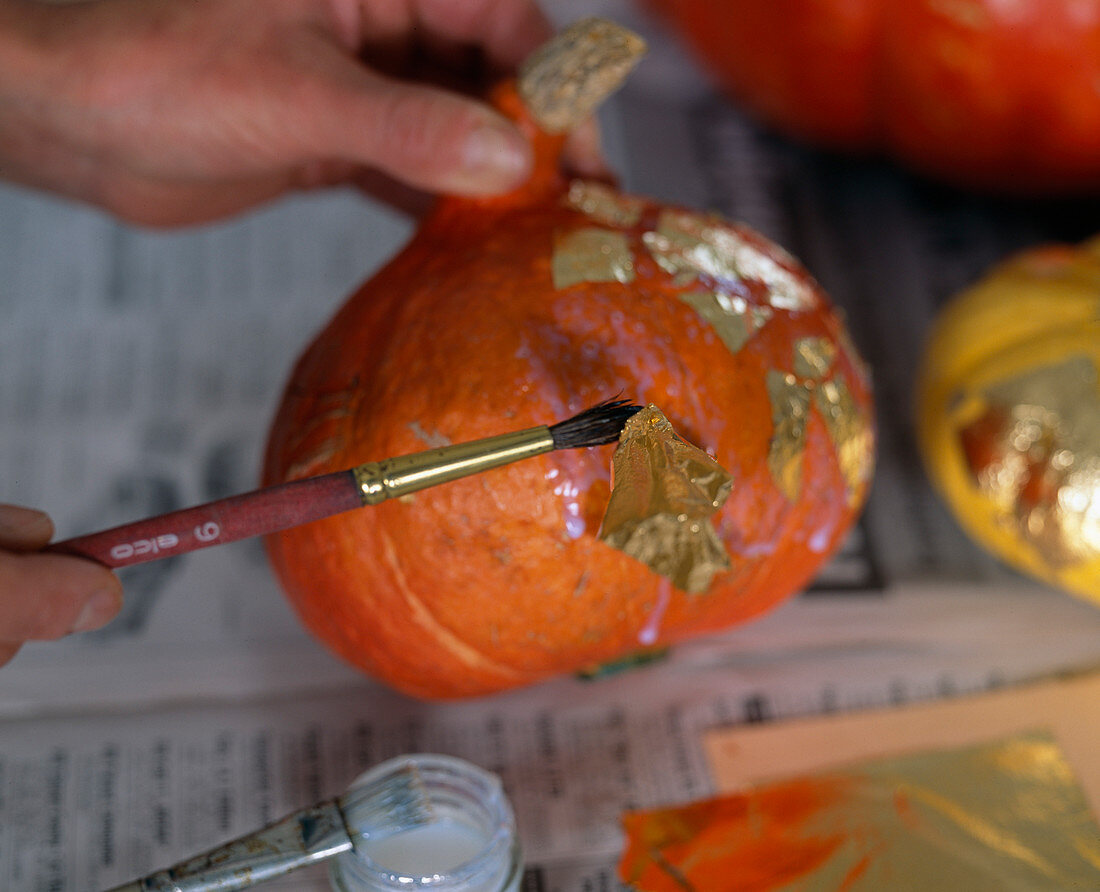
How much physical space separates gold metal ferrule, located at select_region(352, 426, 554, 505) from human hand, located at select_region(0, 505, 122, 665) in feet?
0.47

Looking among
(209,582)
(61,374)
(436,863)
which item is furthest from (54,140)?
(436,863)

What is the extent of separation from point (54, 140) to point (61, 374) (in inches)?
8.2

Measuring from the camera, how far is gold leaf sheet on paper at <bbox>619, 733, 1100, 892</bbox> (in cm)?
57

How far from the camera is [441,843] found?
549mm

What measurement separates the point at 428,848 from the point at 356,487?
22 centimetres

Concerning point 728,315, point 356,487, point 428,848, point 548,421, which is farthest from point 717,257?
point 428,848

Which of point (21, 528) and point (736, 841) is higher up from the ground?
point (21, 528)

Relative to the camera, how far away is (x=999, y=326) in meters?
0.72

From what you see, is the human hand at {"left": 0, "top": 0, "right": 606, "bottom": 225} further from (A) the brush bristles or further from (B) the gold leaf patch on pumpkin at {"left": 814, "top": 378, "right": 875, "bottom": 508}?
(A) the brush bristles

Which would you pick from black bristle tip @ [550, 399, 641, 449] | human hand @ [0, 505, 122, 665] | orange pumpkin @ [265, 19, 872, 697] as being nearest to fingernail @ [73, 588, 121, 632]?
human hand @ [0, 505, 122, 665]

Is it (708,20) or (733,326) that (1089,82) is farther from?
(733,326)

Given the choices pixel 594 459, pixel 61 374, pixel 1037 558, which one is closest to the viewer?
pixel 594 459

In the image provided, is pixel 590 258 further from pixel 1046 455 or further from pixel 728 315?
pixel 1046 455

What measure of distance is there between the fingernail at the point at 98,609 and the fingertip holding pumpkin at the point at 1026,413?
55 centimetres
